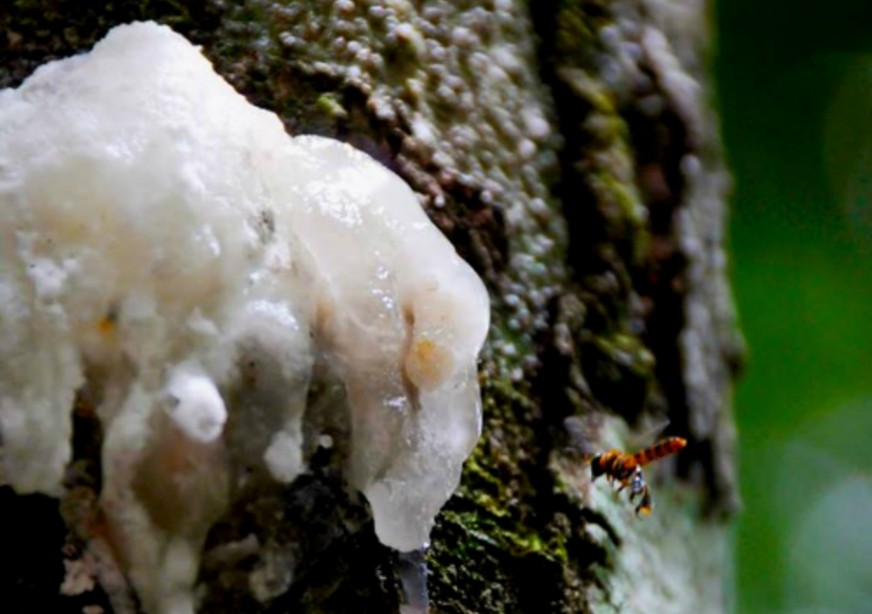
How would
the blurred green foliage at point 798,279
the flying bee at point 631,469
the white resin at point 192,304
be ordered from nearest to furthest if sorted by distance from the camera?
1. the white resin at point 192,304
2. the flying bee at point 631,469
3. the blurred green foliage at point 798,279

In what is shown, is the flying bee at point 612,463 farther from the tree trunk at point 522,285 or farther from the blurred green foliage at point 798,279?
the blurred green foliage at point 798,279

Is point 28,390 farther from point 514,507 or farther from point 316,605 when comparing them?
point 514,507

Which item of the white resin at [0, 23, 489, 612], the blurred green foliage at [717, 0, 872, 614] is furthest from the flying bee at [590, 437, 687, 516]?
the blurred green foliage at [717, 0, 872, 614]

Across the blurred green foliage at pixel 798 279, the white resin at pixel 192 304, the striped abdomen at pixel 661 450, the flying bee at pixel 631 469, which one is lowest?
the blurred green foliage at pixel 798 279

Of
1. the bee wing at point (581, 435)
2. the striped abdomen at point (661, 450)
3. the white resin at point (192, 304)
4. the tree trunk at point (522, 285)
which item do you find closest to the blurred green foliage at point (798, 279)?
the tree trunk at point (522, 285)

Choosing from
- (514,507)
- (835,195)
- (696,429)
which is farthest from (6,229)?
(835,195)

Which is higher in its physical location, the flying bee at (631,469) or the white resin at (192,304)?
the white resin at (192,304)
